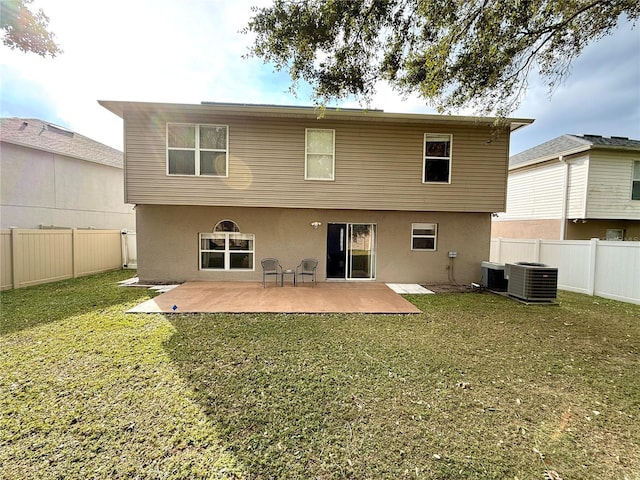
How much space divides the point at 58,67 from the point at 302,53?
999 cm

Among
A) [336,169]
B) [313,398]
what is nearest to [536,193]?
[336,169]

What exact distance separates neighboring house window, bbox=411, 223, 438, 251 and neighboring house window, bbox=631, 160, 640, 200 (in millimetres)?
9407

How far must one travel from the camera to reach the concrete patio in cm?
636

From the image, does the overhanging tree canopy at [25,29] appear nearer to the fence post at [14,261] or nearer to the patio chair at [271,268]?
the fence post at [14,261]

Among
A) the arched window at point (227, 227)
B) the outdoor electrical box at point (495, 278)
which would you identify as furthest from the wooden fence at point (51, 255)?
the outdoor electrical box at point (495, 278)

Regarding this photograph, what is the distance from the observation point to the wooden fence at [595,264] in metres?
7.52

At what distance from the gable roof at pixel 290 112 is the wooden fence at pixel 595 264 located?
416 cm

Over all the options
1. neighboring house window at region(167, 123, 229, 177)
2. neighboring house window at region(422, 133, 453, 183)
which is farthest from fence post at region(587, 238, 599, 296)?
neighboring house window at region(167, 123, 229, 177)

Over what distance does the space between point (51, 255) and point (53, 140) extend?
8.29 metres

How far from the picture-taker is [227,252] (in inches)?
364

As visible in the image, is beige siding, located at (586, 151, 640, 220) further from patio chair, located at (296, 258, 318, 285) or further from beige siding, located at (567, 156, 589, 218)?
patio chair, located at (296, 258, 318, 285)

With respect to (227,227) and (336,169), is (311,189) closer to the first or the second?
(336,169)

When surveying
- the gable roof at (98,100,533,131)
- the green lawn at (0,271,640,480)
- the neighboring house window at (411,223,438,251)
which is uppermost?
the gable roof at (98,100,533,131)

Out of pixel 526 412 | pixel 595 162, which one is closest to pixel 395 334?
pixel 526 412
